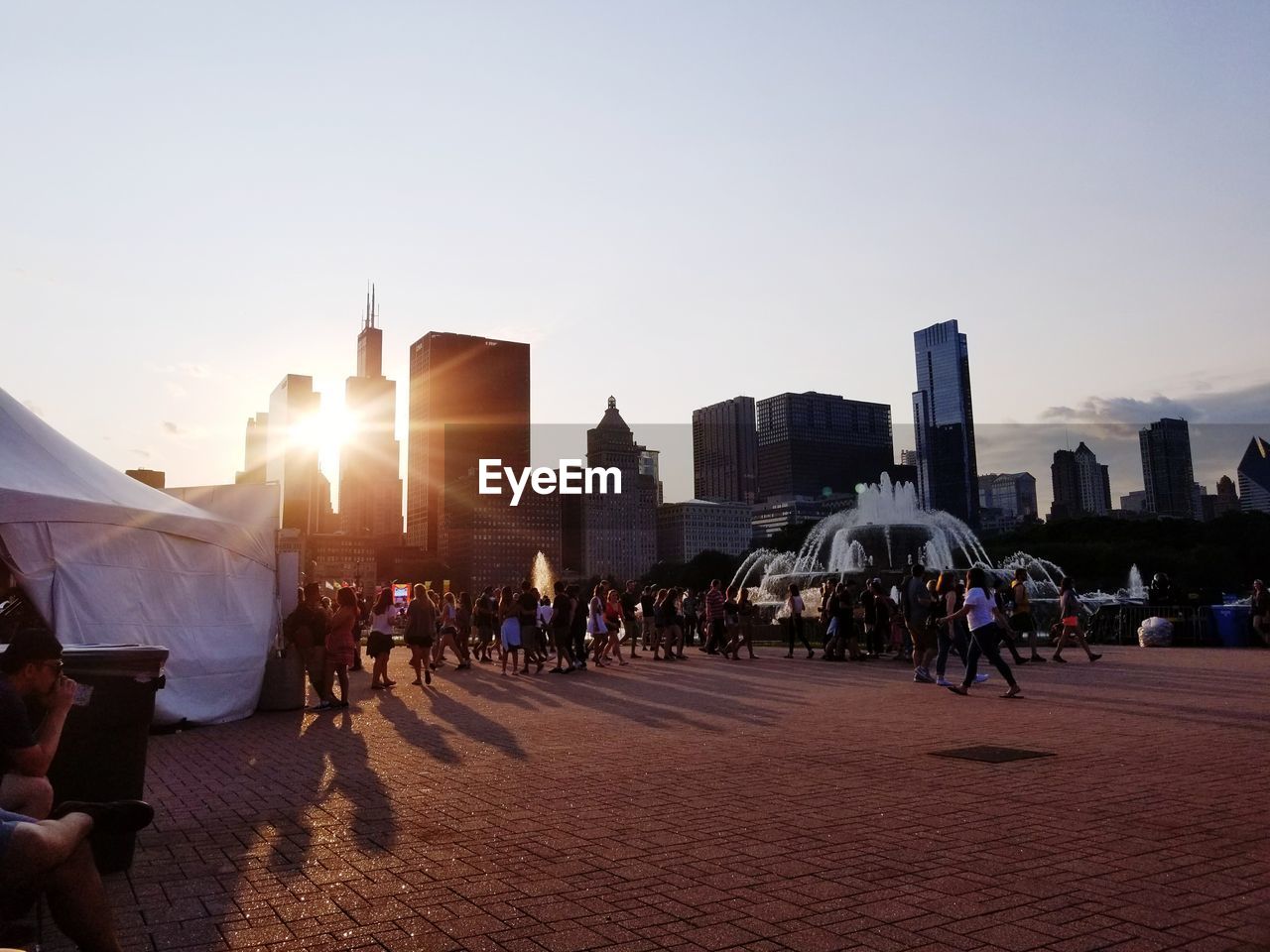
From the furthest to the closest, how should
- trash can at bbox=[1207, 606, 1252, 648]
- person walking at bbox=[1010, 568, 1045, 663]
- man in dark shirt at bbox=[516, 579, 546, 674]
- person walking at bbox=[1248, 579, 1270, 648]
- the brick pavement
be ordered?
trash can at bbox=[1207, 606, 1252, 648]
person walking at bbox=[1248, 579, 1270, 648]
man in dark shirt at bbox=[516, 579, 546, 674]
person walking at bbox=[1010, 568, 1045, 663]
the brick pavement

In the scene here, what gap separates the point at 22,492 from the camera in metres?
10.9

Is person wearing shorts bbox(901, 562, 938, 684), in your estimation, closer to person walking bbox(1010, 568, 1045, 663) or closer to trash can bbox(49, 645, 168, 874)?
person walking bbox(1010, 568, 1045, 663)

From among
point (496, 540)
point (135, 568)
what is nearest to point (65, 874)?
point (135, 568)

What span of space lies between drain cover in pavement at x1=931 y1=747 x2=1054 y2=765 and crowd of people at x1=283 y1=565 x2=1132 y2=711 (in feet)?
13.7

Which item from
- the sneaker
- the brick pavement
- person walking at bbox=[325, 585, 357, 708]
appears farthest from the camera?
person walking at bbox=[325, 585, 357, 708]

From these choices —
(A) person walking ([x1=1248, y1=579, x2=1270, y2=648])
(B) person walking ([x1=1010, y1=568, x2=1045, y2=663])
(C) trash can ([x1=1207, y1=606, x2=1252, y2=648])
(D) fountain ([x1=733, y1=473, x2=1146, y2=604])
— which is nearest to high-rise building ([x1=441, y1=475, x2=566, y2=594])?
(D) fountain ([x1=733, y1=473, x2=1146, y2=604])

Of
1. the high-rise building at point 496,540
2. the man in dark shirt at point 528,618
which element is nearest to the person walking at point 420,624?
the man in dark shirt at point 528,618

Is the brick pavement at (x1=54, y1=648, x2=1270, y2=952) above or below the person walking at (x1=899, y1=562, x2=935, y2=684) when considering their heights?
below

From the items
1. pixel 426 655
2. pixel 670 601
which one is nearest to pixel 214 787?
pixel 426 655

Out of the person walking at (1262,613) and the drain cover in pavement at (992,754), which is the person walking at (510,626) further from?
the person walking at (1262,613)

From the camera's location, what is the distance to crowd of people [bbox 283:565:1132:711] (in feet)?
47.9

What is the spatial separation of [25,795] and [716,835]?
147 inches

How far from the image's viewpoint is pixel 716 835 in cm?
604

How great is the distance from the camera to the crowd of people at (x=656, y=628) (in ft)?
47.9
